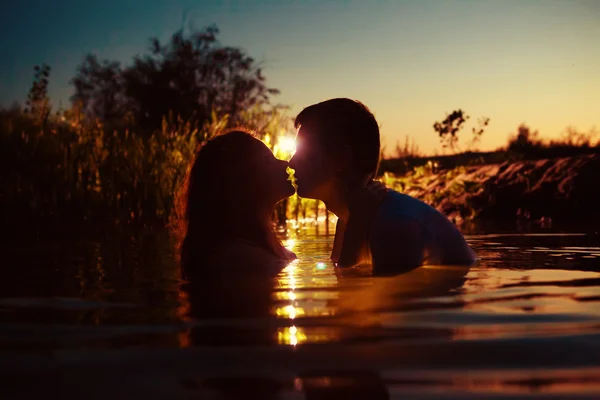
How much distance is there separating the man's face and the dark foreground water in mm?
632

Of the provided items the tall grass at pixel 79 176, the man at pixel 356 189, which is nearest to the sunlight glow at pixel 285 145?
the tall grass at pixel 79 176

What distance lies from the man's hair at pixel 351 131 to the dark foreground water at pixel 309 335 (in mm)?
937

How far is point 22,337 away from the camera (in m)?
3.46

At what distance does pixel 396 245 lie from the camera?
204 inches

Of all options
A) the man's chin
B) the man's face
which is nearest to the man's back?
the man's face

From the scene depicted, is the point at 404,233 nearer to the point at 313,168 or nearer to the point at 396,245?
the point at 396,245

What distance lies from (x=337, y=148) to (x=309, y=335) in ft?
8.87

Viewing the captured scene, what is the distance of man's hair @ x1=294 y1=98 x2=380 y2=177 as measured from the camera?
5.75m

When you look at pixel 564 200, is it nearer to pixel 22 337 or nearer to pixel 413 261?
pixel 413 261

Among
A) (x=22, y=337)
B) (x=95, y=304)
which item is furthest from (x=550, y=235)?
(x=22, y=337)

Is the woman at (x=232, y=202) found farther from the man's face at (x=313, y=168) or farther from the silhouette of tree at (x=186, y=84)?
the silhouette of tree at (x=186, y=84)

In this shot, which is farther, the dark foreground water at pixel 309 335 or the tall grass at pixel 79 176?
the tall grass at pixel 79 176

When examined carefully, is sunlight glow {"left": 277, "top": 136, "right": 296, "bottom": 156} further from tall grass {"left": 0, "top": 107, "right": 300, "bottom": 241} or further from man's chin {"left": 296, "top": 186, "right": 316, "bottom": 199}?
man's chin {"left": 296, "top": 186, "right": 316, "bottom": 199}

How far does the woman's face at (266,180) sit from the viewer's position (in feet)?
19.3
